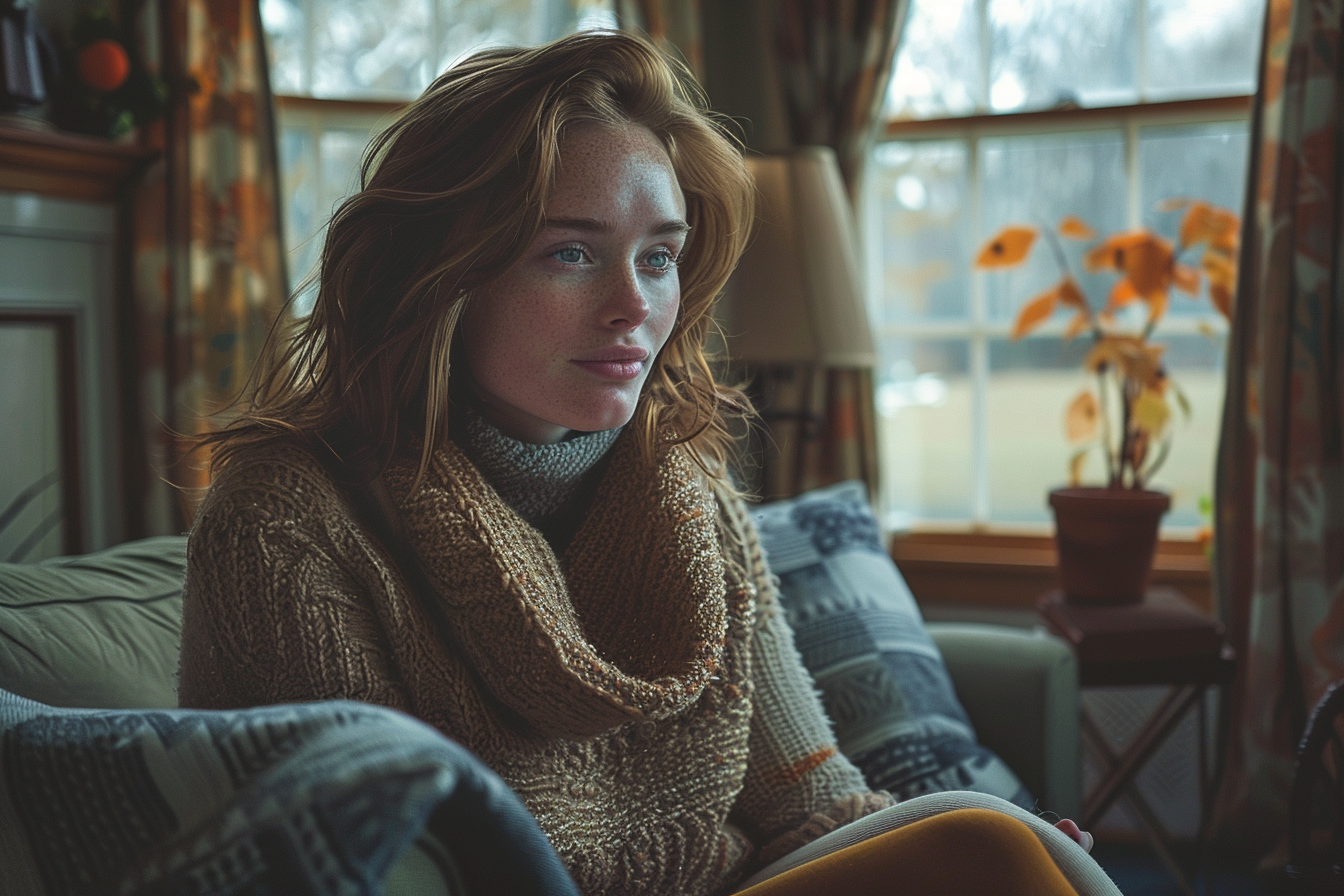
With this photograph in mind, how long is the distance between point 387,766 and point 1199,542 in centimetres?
237

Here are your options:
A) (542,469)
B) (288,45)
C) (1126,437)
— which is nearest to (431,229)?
(542,469)

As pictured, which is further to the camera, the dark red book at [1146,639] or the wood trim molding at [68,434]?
the wood trim molding at [68,434]

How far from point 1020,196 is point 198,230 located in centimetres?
195

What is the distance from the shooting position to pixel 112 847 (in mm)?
608

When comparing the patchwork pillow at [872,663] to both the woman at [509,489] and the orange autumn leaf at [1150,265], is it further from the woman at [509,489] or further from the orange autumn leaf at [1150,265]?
the orange autumn leaf at [1150,265]

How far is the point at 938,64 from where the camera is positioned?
2592mm

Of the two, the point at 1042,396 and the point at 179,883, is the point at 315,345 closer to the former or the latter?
the point at 179,883

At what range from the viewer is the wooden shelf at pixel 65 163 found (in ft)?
7.06

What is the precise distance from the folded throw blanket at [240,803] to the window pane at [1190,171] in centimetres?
229

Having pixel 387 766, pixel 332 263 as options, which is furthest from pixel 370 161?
pixel 387 766

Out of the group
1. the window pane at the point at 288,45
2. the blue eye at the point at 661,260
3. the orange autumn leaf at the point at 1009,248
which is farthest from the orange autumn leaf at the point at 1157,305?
the window pane at the point at 288,45

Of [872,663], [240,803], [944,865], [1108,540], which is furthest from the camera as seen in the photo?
[1108,540]

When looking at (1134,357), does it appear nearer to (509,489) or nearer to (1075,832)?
(1075,832)

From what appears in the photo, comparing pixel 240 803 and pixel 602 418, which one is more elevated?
pixel 602 418
